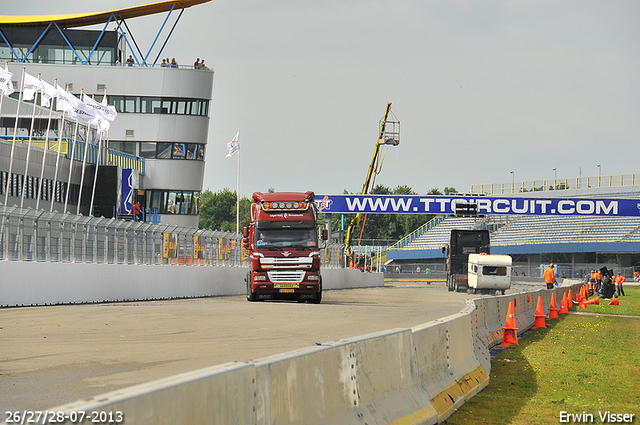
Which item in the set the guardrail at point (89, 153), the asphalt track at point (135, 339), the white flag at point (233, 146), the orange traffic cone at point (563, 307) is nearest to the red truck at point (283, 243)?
the asphalt track at point (135, 339)

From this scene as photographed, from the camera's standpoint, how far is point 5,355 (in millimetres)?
11391

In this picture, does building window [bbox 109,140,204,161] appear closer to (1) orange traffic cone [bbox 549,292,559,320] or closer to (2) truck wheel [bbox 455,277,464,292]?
(2) truck wheel [bbox 455,277,464,292]

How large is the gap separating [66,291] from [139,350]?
11.8 meters

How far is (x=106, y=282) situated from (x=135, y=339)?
11821mm

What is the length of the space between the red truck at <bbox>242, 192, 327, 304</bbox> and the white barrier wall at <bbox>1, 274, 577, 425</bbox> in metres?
16.2

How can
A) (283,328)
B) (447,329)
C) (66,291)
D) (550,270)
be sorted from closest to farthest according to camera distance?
(447,329)
(283,328)
(66,291)
(550,270)

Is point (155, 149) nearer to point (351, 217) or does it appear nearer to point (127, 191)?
point (127, 191)

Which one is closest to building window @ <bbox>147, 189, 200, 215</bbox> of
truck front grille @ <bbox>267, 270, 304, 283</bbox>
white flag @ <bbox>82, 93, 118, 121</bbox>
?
white flag @ <bbox>82, 93, 118, 121</bbox>

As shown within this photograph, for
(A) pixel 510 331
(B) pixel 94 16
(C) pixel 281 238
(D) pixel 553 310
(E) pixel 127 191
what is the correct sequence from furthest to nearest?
1. (B) pixel 94 16
2. (E) pixel 127 191
3. (C) pixel 281 238
4. (D) pixel 553 310
5. (A) pixel 510 331

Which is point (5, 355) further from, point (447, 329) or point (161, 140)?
point (161, 140)

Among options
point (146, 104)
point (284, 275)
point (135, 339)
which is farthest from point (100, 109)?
point (135, 339)

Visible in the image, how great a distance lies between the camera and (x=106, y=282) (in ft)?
83.3

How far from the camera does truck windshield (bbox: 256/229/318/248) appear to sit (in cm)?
2680

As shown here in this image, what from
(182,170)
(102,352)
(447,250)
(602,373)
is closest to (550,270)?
(447,250)
